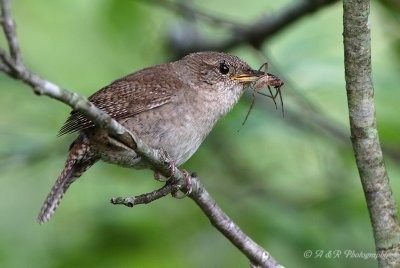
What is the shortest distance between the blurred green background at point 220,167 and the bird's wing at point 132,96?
2.68 ft

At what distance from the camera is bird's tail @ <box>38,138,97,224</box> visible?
14.8 ft

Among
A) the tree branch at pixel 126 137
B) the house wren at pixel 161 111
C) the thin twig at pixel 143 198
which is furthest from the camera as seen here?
the house wren at pixel 161 111

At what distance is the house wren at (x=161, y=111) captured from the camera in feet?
14.6

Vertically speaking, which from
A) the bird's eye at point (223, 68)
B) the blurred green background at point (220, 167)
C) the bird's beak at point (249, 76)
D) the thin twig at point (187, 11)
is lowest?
the blurred green background at point (220, 167)

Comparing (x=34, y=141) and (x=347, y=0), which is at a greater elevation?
(x=347, y=0)

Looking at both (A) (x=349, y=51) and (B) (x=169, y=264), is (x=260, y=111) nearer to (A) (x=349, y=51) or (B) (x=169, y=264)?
(B) (x=169, y=264)

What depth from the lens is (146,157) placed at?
10.8 feet

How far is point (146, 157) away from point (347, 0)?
3.43ft

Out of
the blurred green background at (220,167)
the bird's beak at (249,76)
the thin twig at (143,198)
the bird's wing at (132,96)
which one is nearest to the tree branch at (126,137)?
the thin twig at (143,198)

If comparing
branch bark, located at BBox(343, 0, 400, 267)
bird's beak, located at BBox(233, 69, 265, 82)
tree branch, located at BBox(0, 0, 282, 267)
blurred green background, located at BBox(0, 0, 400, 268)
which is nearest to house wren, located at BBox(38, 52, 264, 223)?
bird's beak, located at BBox(233, 69, 265, 82)

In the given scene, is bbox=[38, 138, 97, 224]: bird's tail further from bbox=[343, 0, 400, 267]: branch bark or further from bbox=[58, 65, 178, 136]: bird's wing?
bbox=[343, 0, 400, 267]: branch bark

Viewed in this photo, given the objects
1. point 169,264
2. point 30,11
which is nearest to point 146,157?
point 169,264

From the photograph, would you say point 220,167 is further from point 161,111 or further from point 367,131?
point 367,131

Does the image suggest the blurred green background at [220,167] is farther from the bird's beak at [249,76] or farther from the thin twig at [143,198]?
the thin twig at [143,198]
